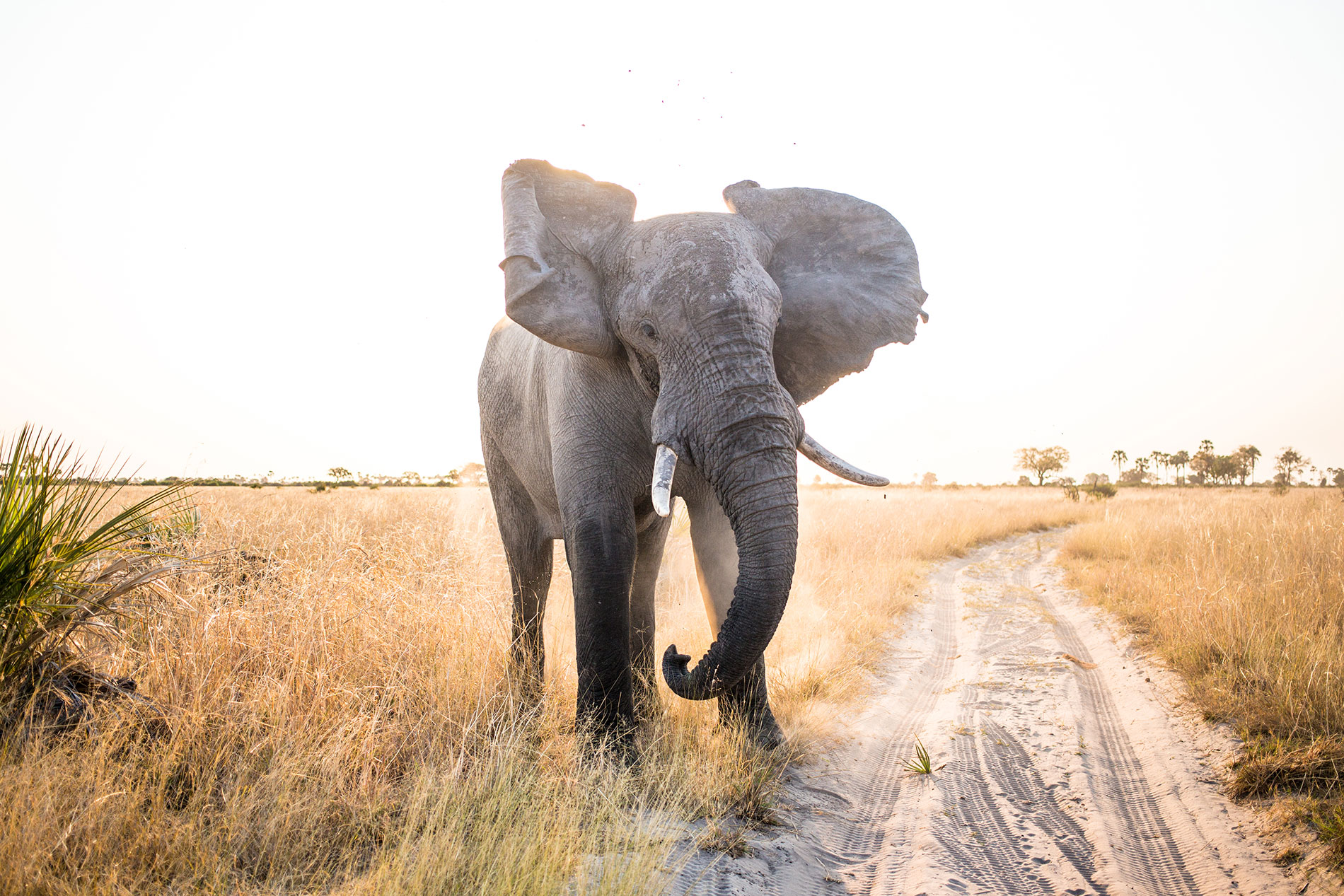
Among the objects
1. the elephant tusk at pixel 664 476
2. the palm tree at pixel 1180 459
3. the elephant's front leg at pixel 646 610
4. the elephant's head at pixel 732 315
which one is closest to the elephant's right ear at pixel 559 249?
the elephant's head at pixel 732 315

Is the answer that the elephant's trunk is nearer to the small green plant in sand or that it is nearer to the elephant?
the elephant

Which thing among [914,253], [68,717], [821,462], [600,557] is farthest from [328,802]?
[914,253]

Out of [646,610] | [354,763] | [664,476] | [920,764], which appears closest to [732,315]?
[664,476]

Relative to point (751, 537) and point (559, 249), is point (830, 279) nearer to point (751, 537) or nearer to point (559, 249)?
point (559, 249)

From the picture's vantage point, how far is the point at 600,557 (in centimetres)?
382

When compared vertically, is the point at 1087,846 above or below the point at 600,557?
below

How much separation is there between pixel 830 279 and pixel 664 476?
1592mm

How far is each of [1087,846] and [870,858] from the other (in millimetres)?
1088

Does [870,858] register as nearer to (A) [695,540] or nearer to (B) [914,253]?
(A) [695,540]

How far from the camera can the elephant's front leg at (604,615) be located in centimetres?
383

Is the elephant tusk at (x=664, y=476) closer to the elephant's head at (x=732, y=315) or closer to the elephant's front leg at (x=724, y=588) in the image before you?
the elephant's head at (x=732, y=315)

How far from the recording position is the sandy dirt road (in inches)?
127

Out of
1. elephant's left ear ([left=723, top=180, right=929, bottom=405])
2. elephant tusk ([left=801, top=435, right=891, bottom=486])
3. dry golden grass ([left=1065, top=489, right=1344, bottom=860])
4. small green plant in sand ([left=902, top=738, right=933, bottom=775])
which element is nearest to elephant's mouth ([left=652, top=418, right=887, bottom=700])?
elephant tusk ([left=801, top=435, right=891, bottom=486])

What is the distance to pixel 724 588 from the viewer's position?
171 inches
